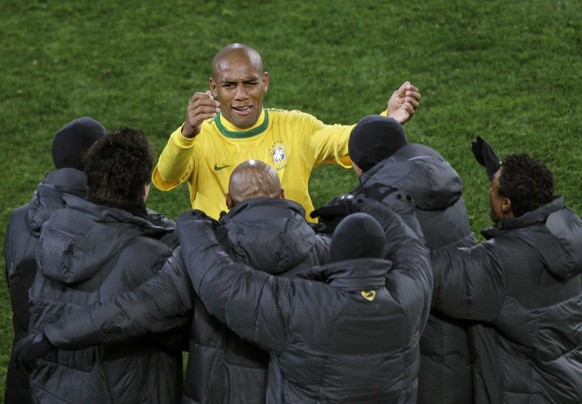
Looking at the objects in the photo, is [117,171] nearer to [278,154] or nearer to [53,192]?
[53,192]

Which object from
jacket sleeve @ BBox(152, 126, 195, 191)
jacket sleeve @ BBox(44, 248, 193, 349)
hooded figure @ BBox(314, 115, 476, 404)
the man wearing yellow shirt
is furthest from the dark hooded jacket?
the man wearing yellow shirt

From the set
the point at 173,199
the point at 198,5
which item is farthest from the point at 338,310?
the point at 198,5

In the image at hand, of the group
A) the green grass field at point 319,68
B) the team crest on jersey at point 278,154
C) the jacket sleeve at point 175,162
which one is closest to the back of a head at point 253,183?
the jacket sleeve at point 175,162

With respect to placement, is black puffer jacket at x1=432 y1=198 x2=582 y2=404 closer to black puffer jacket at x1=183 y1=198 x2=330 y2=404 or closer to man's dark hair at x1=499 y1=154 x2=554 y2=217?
man's dark hair at x1=499 y1=154 x2=554 y2=217

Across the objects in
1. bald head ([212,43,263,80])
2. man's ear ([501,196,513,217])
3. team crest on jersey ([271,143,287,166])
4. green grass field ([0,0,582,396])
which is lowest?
green grass field ([0,0,582,396])

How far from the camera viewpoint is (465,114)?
10164 mm

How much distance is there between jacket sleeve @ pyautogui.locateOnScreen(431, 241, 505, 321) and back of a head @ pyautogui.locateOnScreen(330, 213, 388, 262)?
0.58 meters

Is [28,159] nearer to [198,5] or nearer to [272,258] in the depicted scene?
[198,5]

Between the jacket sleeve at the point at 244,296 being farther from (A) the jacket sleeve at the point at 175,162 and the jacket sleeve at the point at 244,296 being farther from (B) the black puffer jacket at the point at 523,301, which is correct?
(A) the jacket sleeve at the point at 175,162

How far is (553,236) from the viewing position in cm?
448

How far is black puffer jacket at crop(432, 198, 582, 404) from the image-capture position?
4441 mm

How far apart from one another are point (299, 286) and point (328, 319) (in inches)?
6.5

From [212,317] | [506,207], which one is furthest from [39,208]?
[506,207]

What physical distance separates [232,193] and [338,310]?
2.30 ft
